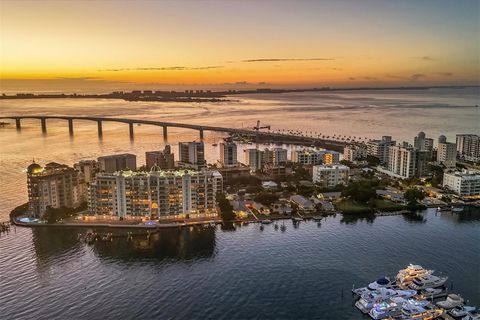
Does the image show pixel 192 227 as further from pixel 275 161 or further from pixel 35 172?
pixel 275 161

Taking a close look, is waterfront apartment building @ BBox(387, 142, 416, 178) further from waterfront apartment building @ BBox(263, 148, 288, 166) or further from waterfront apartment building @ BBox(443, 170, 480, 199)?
waterfront apartment building @ BBox(263, 148, 288, 166)

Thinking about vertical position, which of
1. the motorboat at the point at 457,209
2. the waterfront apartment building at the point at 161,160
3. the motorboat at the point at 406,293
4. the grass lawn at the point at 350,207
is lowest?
the motorboat at the point at 457,209

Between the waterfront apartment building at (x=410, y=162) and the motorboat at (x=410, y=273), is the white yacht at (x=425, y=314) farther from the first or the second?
the waterfront apartment building at (x=410, y=162)

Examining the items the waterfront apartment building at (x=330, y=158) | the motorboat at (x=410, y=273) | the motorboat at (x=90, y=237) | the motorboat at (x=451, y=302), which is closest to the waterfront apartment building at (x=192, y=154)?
the waterfront apartment building at (x=330, y=158)

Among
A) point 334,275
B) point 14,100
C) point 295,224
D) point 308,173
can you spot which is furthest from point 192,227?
point 14,100

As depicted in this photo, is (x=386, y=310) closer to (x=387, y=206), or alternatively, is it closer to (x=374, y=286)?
(x=374, y=286)
